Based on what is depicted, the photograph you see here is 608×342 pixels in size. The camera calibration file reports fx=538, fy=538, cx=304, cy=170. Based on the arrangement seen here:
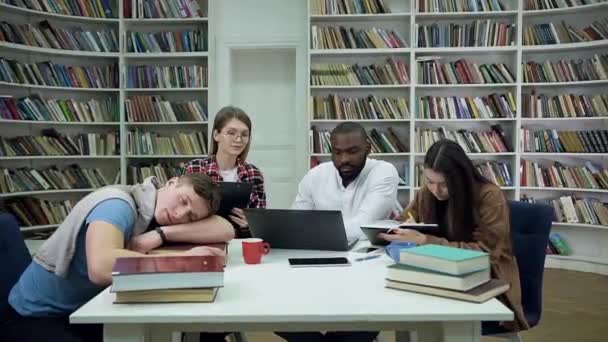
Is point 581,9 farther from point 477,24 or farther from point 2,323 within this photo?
point 2,323

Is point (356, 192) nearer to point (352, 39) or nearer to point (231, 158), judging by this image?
point (231, 158)

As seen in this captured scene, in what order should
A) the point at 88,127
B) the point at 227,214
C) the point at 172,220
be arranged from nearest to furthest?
the point at 172,220 → the point at 227,214 → the point at 88,127

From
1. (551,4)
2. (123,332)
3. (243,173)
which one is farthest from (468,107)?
(123,332)

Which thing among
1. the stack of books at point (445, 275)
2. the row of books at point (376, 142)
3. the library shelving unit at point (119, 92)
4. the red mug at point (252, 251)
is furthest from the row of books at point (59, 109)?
the stack of books at point (445, 275)

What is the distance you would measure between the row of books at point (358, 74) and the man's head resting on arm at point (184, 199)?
350cm

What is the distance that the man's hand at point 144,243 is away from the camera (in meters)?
1.63

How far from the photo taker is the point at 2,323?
1566 mm

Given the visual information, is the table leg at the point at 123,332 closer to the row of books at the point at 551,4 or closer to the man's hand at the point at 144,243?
the man's hand at the point at 144,243

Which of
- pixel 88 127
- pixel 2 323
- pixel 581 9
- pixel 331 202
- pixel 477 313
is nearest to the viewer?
pixel 477 313

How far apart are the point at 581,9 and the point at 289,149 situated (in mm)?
2966

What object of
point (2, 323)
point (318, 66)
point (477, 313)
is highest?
point (318, 66)

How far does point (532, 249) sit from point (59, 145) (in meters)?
4.29

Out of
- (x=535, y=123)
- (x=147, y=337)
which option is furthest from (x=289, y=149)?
(x=147, y=337)

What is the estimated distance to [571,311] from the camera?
3.56m
